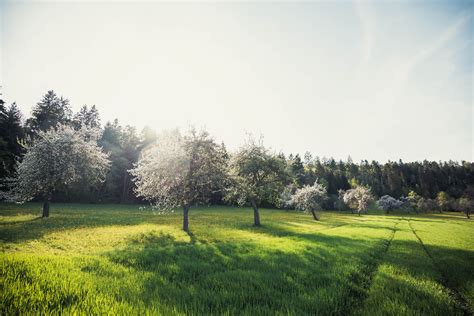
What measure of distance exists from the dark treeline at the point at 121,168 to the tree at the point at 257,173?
254cm

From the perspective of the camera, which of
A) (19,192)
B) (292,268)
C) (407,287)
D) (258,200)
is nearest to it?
(407,287)

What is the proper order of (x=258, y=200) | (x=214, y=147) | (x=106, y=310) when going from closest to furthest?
1. (x=106, y=310)
2. (x=214, y=147)
3. (x=258, y=200)

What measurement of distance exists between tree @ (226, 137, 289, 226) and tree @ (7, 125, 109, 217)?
784 inches

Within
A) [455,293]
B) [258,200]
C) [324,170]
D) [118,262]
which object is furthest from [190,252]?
[324,170]

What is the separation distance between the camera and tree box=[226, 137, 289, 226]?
107 feet

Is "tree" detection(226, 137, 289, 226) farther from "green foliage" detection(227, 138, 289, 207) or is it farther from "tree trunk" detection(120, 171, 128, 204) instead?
"tree trunk" detection(120, 171, 128, 204)

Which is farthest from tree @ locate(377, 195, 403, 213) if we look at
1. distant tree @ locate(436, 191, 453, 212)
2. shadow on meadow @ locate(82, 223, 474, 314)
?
shadow on meadow @ locate(82, 223, 474, 314)

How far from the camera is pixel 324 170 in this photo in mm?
141000

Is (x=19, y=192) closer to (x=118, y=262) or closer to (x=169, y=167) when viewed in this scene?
(x=169, y=167)

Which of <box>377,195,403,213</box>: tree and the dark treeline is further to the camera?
<box>377,195,403,213</box>: tree

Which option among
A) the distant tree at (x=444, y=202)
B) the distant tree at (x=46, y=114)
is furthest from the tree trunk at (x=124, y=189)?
the distant tree at (x=444, y=202)

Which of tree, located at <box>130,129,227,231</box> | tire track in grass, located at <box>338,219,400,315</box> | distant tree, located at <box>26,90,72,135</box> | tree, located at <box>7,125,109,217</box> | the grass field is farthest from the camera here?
distant tree, located at <box>26,90,72,135</box>

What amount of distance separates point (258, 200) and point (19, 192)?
103ft

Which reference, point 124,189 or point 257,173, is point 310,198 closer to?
point 257,173
